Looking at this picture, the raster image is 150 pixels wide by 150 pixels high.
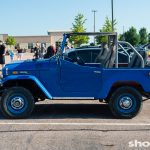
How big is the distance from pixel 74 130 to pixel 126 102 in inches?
64.0

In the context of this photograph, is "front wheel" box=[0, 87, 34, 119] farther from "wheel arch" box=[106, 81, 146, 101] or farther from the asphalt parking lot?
"wheel arch" box=[106, 81, 146, 101]

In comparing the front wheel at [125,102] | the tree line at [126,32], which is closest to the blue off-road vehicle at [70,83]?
the front wheel at [125,102]

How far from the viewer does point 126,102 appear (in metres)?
8.87

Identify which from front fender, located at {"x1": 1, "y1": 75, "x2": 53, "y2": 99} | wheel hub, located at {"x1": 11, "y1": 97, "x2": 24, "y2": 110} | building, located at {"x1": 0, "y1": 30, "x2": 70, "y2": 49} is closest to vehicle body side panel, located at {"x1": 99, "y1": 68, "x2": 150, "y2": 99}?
front fender, located at {"x1": 1, "y1": 75, "x2": 53, "y2": 99}

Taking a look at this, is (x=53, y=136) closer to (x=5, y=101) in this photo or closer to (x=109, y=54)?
(x=5, y=101)

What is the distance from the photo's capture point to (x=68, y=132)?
759 centimetres

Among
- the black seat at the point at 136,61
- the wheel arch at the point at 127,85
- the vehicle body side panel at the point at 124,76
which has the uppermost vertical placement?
the black seat at the point at 136,61

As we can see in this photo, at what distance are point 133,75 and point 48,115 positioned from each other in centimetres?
204

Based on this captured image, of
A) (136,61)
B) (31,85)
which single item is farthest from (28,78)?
(136,61)

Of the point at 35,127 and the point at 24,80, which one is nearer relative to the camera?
the point at 35,127

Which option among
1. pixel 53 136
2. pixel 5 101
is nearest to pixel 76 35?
pixel 5 101

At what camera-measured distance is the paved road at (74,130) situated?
22.0 feet

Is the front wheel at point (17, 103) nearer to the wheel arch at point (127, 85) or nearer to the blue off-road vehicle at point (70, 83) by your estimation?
the blue off-road vehicle at point (70, 83)

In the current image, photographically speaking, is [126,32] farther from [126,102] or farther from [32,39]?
[126,102]
